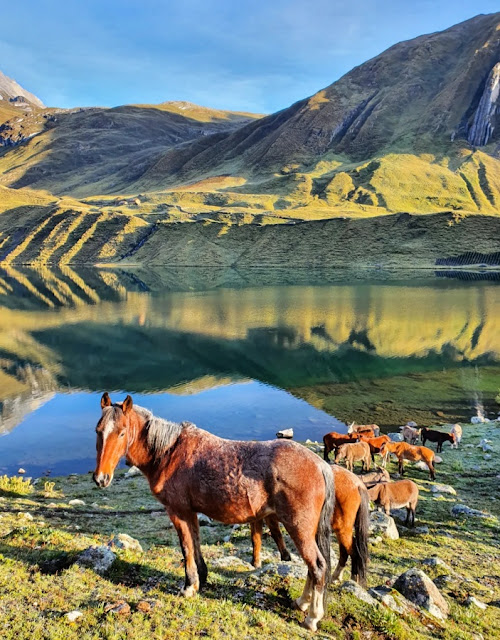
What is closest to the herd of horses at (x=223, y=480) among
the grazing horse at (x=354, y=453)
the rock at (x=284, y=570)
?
the rock at (x=284, y=570)

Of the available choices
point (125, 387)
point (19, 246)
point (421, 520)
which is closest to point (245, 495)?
point (421, 520)

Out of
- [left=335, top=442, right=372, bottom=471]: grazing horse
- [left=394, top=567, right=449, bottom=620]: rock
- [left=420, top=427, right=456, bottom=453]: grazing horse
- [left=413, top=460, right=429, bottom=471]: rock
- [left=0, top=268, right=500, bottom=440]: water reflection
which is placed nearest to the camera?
[left=394, top=567, right=449, bottom=620]: rock

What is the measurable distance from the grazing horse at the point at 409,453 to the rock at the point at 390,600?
9162mm

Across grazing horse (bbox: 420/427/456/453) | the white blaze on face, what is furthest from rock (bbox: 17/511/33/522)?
grazing horse (bbox: 420/427/456/453)

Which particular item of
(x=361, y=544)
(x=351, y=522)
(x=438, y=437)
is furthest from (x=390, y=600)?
(x=438, y=437)

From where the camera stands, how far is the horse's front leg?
6.65 m

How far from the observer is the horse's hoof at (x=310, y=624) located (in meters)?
6.16

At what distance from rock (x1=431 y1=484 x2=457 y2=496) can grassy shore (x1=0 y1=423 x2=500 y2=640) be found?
7.90 ft

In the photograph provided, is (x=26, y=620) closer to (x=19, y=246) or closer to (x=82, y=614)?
(x=82, y=614)

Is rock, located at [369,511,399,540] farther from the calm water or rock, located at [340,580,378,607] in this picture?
the calm water

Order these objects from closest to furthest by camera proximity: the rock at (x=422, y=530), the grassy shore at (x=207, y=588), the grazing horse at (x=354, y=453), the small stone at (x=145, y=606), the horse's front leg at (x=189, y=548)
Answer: the grassy shore at (x=207, y=588)
the small stone at (x=145, y=606)
the horse's front leg at (x=189, y=548)
the rock at (x=422, y=530)
the grazing horse at (x=354, y=453)

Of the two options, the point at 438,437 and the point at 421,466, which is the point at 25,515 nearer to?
the point at 421,466

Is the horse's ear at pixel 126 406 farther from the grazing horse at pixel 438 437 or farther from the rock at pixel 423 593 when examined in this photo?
the grazing horse at pixel 438 437

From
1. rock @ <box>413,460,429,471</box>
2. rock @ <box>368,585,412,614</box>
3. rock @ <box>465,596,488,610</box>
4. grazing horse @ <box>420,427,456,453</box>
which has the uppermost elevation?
rock @ <box>368,585,412,614</box>
